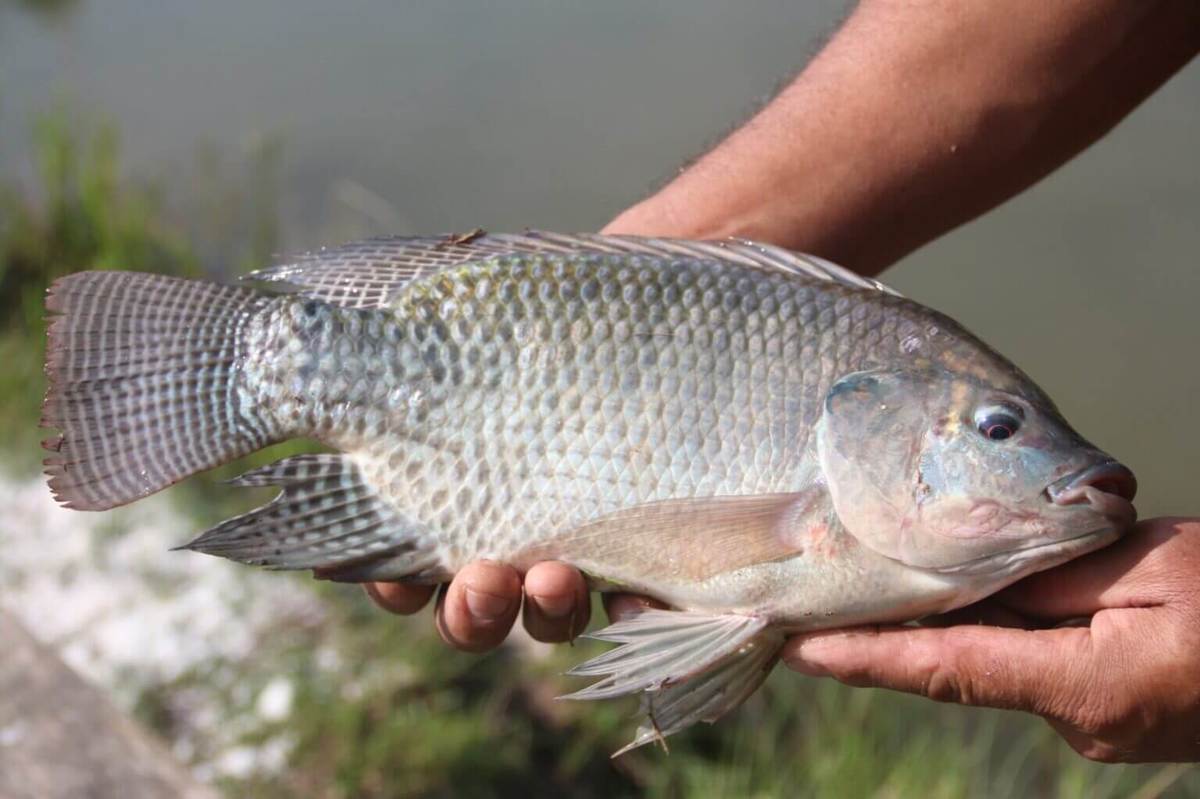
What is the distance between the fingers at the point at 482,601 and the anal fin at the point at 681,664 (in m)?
0.19

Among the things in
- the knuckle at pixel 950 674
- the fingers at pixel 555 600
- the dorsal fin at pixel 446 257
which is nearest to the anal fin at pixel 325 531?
the fingers at pixel 555 600

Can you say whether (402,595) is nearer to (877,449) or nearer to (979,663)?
(877,449)

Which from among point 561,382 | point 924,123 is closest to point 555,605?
point 561,382

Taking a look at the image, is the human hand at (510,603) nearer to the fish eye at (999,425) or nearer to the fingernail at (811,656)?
the fingernail at (811,656)

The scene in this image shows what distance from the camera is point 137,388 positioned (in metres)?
2.44

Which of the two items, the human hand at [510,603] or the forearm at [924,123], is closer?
the human hand at [510,603]

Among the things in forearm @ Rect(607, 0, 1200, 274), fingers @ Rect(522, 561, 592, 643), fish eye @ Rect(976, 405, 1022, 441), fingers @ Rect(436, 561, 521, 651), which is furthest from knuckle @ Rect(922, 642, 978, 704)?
forearm @ Rect(607, 0, 1200, 274)

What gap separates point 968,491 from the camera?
221cm

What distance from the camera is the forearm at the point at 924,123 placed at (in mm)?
2994

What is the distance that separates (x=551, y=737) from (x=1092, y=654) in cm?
231

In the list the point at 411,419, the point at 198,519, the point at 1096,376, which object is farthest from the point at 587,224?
the point at 411,419

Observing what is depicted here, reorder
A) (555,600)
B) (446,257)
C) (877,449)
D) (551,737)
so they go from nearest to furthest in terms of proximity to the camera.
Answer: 1. (877,449)
2. (555,600)
3. (446,257)
4. (551,737)

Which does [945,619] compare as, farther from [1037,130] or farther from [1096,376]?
[1096,376]

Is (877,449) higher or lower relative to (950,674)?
higher
